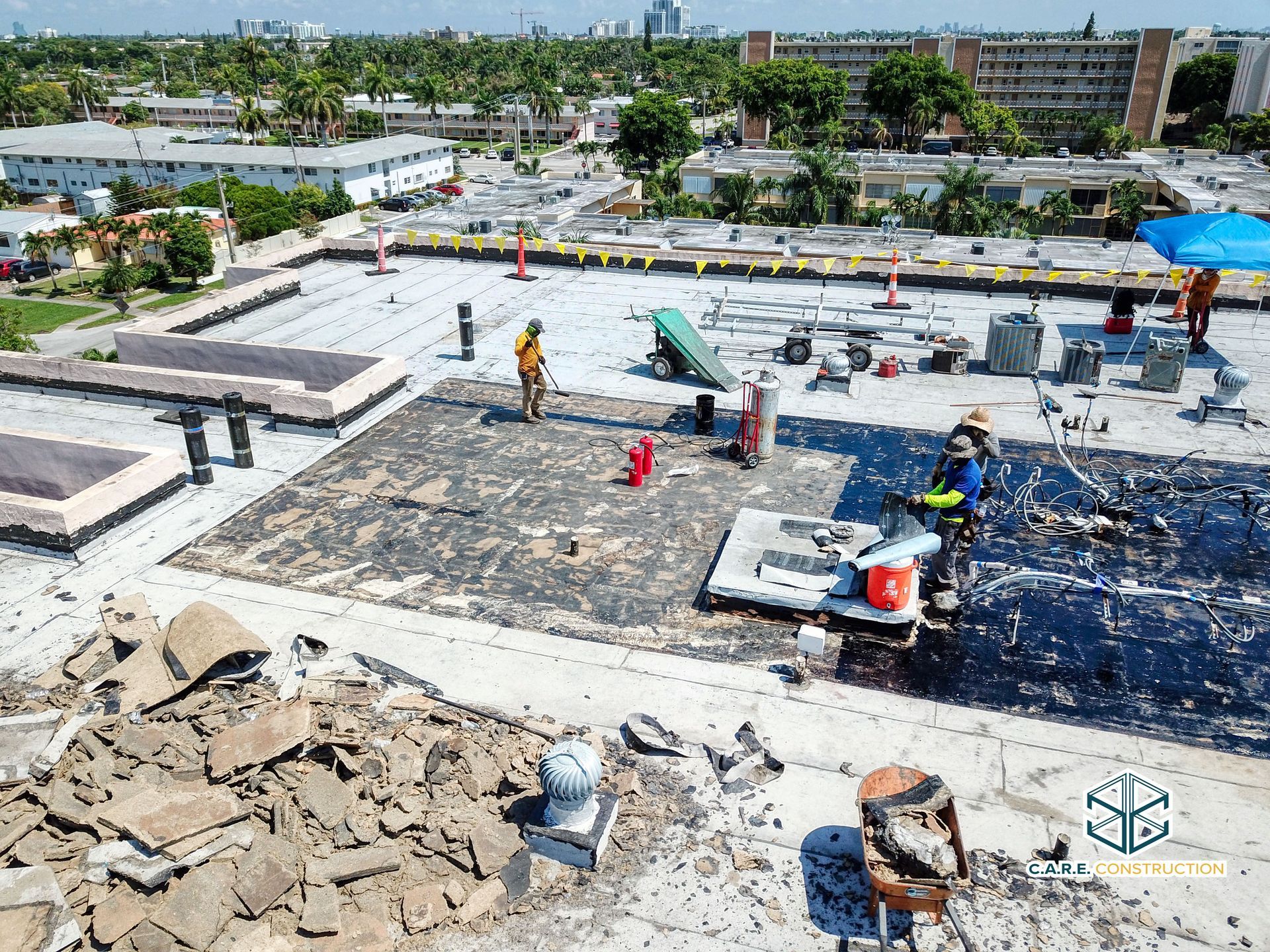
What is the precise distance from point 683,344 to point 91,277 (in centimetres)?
5774

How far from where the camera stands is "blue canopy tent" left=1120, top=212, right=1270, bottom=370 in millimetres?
14641

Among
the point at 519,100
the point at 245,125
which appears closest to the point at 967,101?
the point at 519,100

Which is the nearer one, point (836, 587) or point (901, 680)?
point (901, 680)

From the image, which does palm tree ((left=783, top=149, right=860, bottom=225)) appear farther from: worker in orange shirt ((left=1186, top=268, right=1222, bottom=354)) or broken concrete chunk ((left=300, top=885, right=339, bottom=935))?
broken concrete chunk ((left=300, top=885, right=339, bottom=935))

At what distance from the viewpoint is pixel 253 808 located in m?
6.52

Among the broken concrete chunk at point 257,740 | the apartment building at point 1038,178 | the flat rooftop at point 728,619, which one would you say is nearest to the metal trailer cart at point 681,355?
the flat rooftop at point 728,619

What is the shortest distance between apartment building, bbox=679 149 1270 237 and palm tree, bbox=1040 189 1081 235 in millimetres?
833

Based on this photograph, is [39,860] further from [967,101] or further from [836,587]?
[967,101]

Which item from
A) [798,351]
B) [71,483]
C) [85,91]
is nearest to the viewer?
[71,483]

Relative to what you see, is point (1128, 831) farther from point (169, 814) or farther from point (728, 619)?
point (169, 814)

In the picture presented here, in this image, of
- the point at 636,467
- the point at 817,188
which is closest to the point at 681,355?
the point at 636,467

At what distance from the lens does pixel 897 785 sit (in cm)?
631

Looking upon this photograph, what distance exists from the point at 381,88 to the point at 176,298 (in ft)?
252

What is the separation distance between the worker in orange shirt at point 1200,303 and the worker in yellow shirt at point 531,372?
12.3 metres
